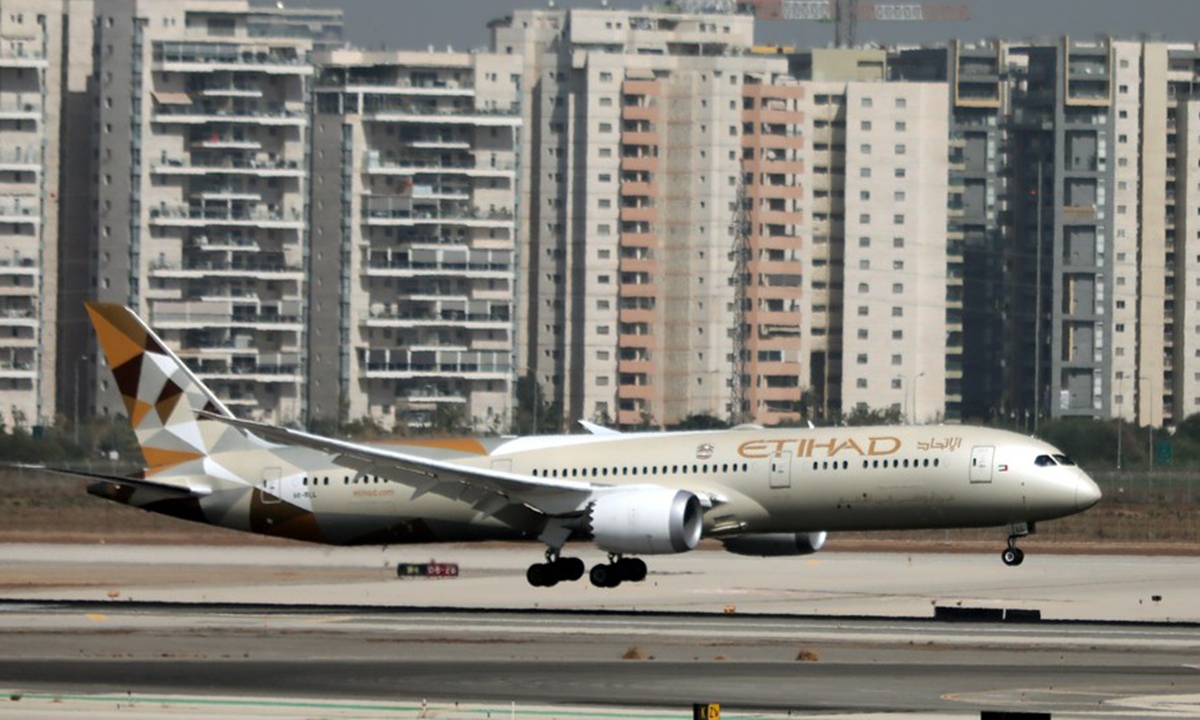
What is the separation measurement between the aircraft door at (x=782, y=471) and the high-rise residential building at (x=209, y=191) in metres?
132

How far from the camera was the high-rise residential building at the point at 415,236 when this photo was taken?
626 ft

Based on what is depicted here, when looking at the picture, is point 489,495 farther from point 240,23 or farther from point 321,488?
point 240,23

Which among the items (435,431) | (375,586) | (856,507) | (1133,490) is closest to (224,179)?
(435,431)

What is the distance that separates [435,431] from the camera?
593 feet

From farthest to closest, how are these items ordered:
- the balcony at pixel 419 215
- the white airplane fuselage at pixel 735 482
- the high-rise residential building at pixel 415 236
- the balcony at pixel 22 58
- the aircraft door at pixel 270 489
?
1. the balcony at pixel 419 215
2. the high-rise residential building at pixel 415 236
3. the balcony at pixel 22 58
4. the aircraft door at pixel 270 489
5. the white airplane fuselage at pixel 735 482

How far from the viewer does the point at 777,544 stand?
199 ft

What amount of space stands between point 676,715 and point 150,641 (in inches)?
640

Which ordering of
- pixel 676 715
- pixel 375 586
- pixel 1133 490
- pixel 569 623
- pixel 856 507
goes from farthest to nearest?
pixel 1133 490, pixel 375 586, pixel 856 507, pixel 569 623, pixel 676 715

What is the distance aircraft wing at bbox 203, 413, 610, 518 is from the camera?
57.0 m

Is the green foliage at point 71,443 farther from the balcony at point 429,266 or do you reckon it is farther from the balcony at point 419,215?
the balcony at point 419,215

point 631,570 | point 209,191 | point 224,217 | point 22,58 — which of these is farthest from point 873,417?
point 631,570

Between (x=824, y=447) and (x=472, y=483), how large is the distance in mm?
8719

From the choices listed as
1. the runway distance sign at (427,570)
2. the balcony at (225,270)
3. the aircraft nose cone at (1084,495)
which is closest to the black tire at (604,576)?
the aircraft nose cone at (1084,495)

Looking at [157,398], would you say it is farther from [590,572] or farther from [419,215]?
[419,215]
